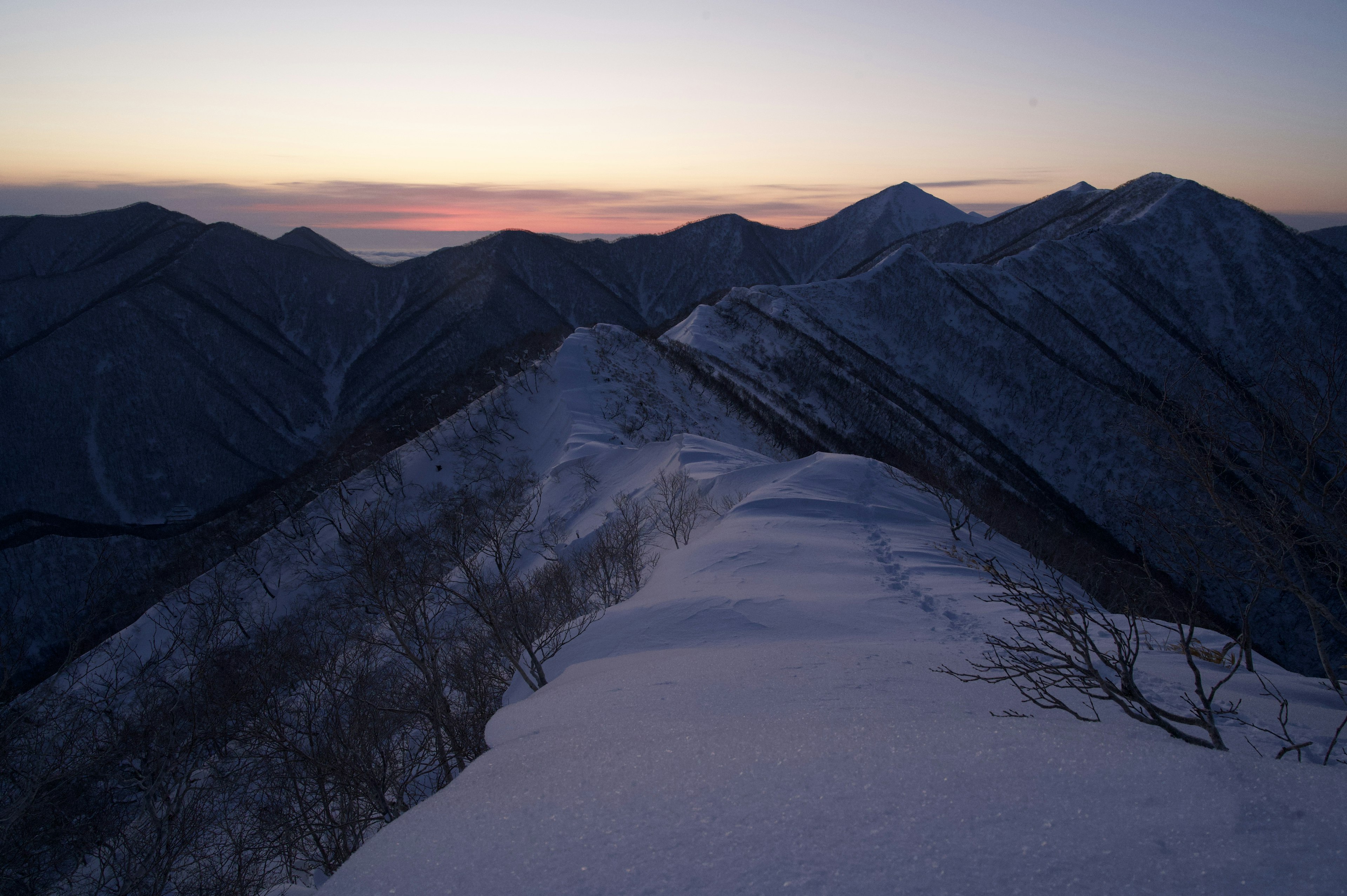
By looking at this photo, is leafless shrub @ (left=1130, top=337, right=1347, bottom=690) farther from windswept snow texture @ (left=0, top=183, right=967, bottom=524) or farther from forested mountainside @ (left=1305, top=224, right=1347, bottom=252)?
forested mountainside @ (left=1305, top=224, right=1347, bottom=252)

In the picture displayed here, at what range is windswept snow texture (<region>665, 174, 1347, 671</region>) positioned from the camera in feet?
140

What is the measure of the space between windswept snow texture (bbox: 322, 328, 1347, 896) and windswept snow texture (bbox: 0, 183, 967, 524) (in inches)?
2001

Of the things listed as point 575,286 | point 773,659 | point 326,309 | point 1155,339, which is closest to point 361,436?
point 773,659

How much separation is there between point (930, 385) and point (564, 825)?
55613 mm

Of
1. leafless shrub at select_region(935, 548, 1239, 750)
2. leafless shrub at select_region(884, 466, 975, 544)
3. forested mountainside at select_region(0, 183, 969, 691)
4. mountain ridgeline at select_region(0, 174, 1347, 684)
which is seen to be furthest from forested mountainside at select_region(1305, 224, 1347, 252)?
leafless shrub at select_region(935, 548, 1239, 750)

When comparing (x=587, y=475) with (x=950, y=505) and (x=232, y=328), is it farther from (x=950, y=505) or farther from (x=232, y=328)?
(x=232, y=328)

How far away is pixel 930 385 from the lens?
53.5m

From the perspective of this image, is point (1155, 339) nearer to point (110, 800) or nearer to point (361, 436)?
point (361, 436)

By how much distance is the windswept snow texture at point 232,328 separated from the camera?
66062mm

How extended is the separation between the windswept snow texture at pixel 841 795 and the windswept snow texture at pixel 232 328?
50.8 m

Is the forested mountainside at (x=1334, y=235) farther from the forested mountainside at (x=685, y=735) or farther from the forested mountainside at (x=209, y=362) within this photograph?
the forested mountainside at (x=685, y=735)

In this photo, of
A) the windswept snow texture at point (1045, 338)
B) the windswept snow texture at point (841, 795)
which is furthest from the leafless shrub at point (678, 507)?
the windswept snow texture at point (1045, 338)

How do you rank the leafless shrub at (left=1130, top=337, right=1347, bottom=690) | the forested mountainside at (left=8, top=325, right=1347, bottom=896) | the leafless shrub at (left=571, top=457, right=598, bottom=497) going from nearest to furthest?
1. the forested mountainside at (left=8, top=325, right=1347, bottom=896)
2. the leafless shrub at (left=1130, top=337, right=1347, bottom=690)
3. the leafless shrub at (left=571, top=457, right=598, bottom=497)

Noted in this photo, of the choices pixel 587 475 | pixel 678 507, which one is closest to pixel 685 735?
pixel 678 507
